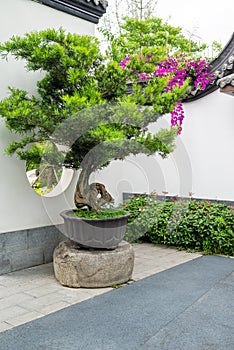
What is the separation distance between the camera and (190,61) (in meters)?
6.78

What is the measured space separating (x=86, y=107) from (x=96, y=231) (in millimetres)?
1314

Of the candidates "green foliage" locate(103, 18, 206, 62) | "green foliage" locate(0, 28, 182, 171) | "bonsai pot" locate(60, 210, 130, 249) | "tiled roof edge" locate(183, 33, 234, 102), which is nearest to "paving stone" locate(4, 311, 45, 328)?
"bonsai pot" locate(60, 210, 130, 249)

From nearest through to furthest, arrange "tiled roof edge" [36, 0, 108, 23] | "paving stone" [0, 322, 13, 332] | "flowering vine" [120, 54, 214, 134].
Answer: "paving stone" [0, 322, 13, 332] → "tiled roof edge" [36, 0, 108, 23] → "flowering vine" [120, 54, 214, 134]

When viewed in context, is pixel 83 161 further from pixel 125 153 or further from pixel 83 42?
pixel 83 42

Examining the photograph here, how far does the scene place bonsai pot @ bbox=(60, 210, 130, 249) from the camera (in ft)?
13.6

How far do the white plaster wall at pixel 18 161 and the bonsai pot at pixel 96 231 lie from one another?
2.90 feet

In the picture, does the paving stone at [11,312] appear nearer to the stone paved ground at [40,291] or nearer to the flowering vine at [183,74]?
the stone paved ground at [40,291]

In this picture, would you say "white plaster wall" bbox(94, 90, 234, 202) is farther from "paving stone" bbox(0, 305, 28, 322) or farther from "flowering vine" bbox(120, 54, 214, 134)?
"paving stone" bbox(0, 305, 28, 322)

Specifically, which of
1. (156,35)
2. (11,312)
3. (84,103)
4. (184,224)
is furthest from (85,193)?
(156,35)

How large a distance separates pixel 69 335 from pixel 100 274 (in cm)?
112

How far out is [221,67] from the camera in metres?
6.40

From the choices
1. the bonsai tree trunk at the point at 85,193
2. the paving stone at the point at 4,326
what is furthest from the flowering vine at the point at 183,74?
the paving stone at the point at 4,326

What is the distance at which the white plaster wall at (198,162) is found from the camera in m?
6.42

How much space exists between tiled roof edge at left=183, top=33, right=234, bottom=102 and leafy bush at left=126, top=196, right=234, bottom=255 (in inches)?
72.3
